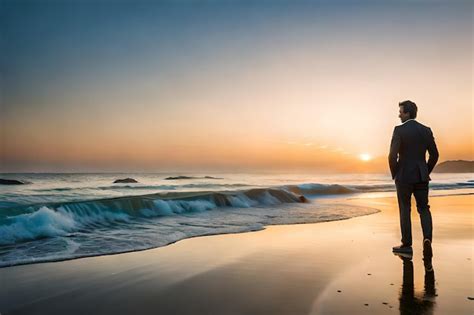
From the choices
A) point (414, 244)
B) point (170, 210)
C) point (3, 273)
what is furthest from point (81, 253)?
point (170, 210)

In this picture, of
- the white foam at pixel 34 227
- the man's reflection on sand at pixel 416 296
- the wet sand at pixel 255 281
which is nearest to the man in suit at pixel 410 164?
the wet sand at pixel 255 281

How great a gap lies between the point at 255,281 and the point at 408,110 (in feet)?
11.2

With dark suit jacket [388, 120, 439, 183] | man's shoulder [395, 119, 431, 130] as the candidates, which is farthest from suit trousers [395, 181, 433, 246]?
man's shoulder [395, 119, 431, 130]

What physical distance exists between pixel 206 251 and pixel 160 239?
5.05 feet

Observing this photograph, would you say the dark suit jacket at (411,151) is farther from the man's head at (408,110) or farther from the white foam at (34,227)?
the white foam at (34,227)

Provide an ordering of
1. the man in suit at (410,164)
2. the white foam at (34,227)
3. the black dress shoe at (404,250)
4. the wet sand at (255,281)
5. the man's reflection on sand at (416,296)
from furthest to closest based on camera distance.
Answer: the white foam at (34,227) < the man in suit at (410,164) < the black dress shoe at (404,250) < the wet sand at (255,281) < the man's reflection on sand at (416,296)

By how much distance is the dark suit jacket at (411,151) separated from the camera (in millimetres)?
5336

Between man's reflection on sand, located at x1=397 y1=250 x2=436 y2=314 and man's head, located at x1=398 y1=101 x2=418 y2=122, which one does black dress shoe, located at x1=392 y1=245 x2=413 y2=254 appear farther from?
man's head, located at x1=398 y1=101 x2=418 y2=122

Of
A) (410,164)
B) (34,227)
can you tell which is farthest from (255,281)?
(34,227)

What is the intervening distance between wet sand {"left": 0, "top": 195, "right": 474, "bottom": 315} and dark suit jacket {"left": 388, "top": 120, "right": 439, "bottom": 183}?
115 centimetres

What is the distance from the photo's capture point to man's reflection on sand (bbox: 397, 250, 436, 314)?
301 cm

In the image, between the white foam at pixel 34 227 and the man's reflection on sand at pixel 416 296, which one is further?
the white foam at pixel 34 227

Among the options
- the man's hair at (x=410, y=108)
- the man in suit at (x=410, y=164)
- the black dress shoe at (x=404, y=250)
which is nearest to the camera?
the black dress shoe at (x=404, y=250)

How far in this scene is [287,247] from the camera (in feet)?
20.0
